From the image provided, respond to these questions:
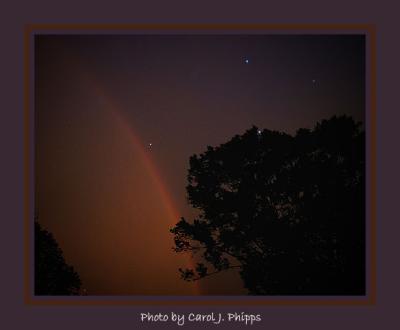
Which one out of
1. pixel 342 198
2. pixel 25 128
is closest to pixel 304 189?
pixel 342 198

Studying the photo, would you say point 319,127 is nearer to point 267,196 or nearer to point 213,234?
point 267,196

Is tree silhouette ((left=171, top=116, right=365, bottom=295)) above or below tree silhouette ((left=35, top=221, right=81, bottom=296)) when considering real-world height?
above

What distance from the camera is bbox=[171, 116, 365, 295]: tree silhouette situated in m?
10.2

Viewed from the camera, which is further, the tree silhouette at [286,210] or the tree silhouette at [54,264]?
the tree silhouette at [54,264]

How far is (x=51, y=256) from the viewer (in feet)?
55.4

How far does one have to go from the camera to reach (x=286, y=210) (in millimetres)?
11133

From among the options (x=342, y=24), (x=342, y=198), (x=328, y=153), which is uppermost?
(x=342, y=24)

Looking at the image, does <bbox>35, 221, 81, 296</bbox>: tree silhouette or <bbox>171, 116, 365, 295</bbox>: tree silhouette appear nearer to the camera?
<bbox>171, 116, 365, 295</bbox>: tree silhouette

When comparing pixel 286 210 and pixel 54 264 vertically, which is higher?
pixel 286 210

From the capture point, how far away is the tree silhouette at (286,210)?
33.6 feet

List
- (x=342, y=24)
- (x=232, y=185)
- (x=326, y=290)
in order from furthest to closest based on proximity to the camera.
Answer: (x=232, y=185), (x=326, y=290), (x=342, y=24)

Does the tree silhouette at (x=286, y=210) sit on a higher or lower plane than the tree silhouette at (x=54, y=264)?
higher

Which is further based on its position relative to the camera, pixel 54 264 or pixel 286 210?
pixel 54 264

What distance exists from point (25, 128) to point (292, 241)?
7033 millimetres
